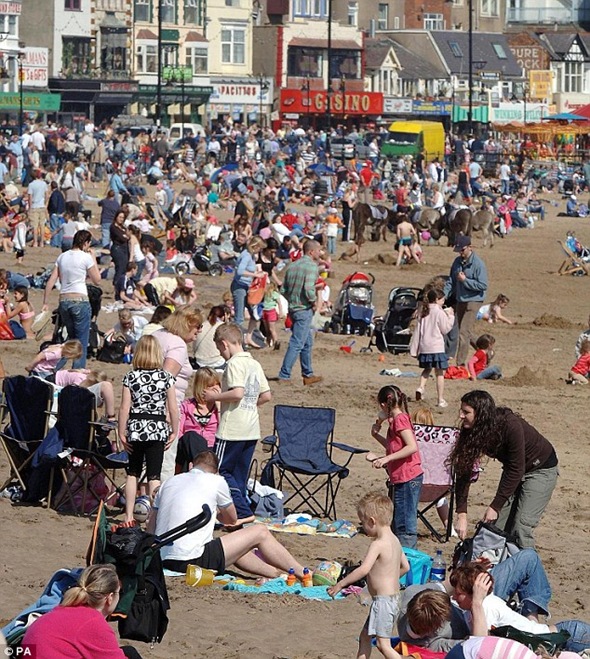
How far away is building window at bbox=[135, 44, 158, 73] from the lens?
72531 millimetres

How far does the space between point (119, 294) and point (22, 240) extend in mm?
5415

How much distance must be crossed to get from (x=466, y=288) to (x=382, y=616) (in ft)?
31.9

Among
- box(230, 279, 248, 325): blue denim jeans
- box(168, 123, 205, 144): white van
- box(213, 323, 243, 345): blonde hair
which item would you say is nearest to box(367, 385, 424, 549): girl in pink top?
box(213, 323, 243, 345): blonde hair

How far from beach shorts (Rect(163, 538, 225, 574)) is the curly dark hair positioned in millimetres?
1550

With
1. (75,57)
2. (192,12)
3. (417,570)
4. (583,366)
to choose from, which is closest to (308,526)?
(417,570)

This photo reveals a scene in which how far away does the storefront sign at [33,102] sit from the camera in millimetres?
60312

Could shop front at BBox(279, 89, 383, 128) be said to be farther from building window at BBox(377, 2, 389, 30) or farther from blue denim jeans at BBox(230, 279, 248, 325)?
blue denim jeans at BBox(230, 279, 248, 325)

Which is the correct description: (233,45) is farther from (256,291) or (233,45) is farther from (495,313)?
(256,291)

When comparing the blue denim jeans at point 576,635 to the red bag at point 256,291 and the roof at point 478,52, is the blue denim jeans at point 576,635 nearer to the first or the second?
the red bag at point 256,291

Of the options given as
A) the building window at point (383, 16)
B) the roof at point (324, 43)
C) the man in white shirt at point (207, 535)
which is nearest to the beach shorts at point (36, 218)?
the man in white shirt at point (207, 535)

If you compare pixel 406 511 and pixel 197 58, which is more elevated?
pixel 197 58

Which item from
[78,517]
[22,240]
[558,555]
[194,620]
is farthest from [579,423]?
[22,240]

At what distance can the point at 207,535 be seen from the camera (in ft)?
29.3

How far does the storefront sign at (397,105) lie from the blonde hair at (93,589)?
247 ft
